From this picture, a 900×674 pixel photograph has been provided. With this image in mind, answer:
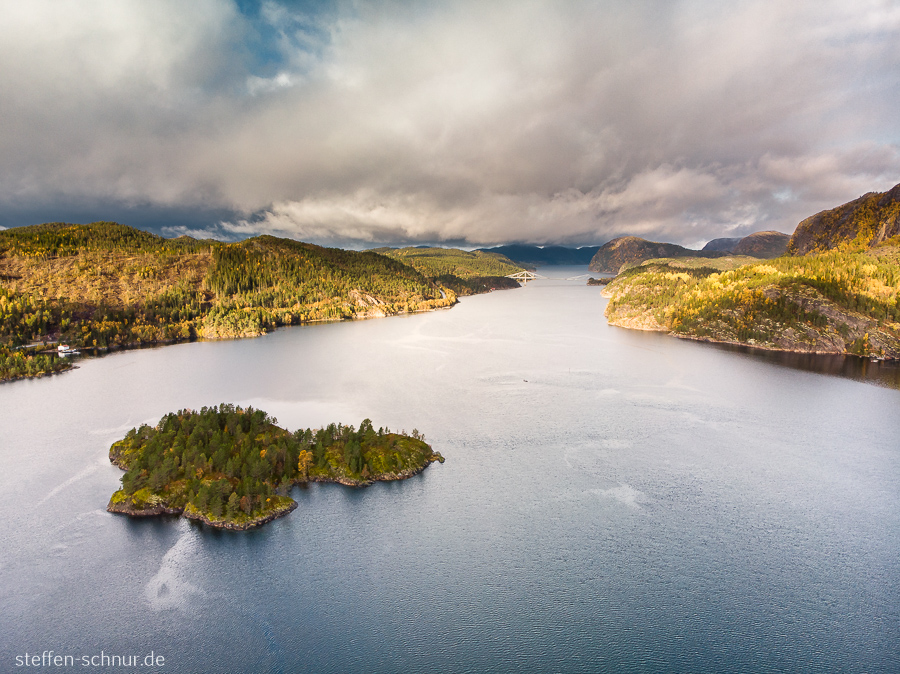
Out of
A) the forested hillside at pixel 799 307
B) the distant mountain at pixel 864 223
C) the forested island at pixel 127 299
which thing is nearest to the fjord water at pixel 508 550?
the forested hillside at pixel 799 307

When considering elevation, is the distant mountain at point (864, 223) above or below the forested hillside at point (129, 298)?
above

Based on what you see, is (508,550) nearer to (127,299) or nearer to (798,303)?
(798,303)

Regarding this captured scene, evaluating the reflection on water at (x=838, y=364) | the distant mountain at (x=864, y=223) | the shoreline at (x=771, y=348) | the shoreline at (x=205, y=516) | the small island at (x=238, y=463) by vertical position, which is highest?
the distant mountain at (x=864, y=223)

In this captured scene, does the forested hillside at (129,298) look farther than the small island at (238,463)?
Yes

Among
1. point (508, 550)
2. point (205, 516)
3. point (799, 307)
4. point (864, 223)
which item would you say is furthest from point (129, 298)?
point (864, 223)

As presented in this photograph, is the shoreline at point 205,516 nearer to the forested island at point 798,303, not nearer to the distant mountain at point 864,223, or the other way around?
the forested island at point 798,303

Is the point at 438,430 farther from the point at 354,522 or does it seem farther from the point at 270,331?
the point at 270,331

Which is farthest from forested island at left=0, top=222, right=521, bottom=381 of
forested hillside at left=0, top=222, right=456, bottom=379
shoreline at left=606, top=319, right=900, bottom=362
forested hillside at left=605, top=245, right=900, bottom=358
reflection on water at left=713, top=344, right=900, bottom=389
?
reflection on water at left=713, top=344, right=900, bottom=389
